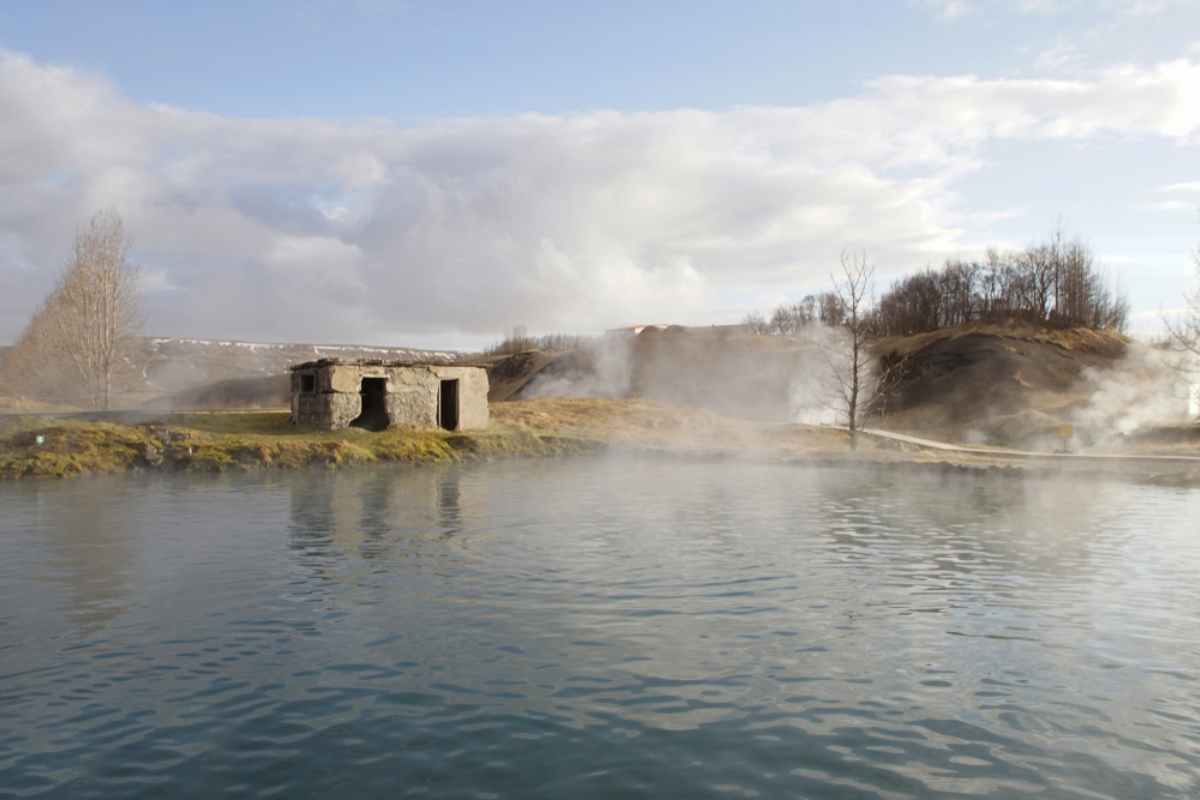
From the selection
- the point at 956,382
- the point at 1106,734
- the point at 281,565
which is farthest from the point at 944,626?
the point at 956,382

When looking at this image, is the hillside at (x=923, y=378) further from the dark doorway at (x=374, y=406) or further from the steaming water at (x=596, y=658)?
the steaming water at (x=596, y=658)

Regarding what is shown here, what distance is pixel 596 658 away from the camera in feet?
34.6

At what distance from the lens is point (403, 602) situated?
42.9 ft

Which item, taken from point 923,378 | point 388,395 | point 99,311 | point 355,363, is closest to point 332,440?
point 388,395

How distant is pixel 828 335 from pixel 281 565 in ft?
200

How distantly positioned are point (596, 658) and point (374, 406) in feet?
117

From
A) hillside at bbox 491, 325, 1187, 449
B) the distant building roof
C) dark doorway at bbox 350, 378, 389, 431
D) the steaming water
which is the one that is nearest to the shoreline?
dark doorway at bbox 350, 378, 389, 431

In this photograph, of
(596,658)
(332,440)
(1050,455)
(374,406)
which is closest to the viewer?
(596,658)

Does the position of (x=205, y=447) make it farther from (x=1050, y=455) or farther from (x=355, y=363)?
(x=1050, y=455)

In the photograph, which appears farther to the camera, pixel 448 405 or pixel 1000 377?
pixel 1000 377

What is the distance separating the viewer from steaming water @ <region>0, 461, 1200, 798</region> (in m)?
7.59

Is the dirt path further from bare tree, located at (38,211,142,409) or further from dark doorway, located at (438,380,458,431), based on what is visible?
bare tree, located at (38,211,142,409)

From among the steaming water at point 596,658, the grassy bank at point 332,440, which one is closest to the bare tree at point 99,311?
the grassy bank at point 332,440

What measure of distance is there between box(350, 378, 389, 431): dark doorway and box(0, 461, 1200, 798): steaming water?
2011 cm
